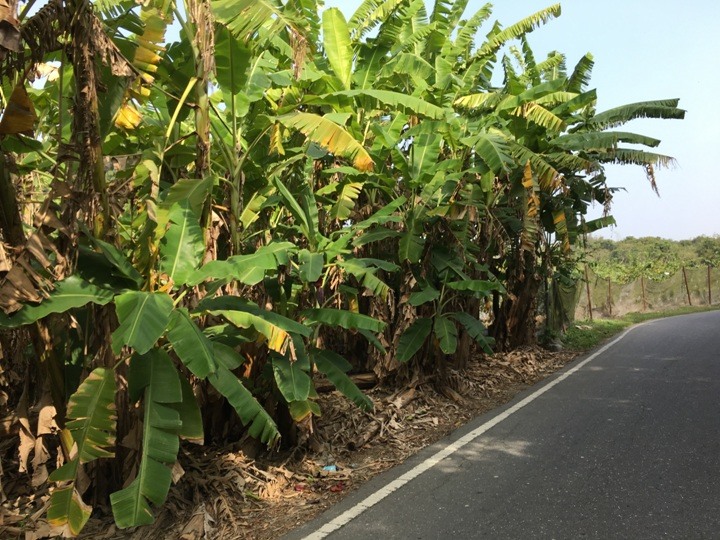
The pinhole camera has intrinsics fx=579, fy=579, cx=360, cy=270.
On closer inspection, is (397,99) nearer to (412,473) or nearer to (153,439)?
(412,473)

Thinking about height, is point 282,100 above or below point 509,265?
above

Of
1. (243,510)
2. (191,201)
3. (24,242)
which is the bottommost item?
(243,510)

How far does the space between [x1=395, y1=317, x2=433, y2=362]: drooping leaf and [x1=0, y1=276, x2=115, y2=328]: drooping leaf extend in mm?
4458

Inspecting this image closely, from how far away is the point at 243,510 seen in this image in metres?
5.09

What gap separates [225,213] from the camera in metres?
6.26

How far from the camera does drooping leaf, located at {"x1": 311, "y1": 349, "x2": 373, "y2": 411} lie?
6.02 metres

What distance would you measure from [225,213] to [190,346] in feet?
8.31

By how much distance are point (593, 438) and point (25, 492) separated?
565 centimetres

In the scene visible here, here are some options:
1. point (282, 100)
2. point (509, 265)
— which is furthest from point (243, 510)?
point (509, 265)

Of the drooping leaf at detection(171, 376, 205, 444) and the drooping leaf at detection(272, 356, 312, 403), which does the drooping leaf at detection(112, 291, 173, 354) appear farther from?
the drooping leaf at detection(272, 356, 312, 403)

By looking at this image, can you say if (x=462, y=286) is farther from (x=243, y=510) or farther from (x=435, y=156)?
(x=243, y=510)

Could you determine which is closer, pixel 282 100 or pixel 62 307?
pixel 62 307

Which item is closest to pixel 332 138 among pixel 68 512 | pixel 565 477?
pixel 565 477

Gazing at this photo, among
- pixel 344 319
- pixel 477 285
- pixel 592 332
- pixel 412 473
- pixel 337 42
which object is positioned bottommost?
pixel 412 473
